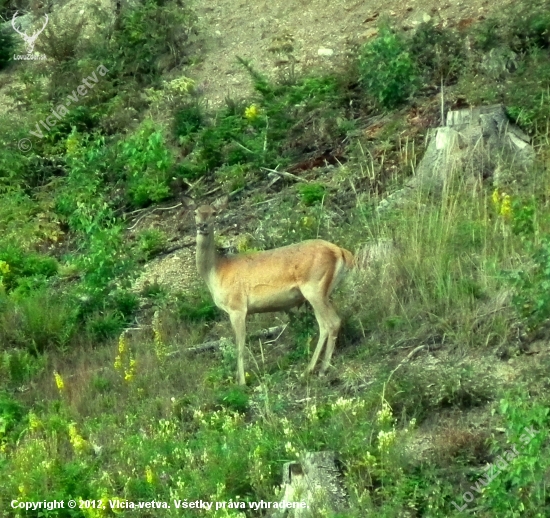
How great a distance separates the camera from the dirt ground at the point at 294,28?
18812 mm

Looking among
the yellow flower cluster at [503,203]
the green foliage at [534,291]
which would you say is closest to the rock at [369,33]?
the yellow flower cluster at [503,203]

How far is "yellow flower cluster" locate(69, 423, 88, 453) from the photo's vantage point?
1140cm

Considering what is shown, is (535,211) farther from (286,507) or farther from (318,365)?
(286,507)

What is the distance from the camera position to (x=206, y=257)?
12.8m

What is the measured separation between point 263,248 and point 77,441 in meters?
4.01

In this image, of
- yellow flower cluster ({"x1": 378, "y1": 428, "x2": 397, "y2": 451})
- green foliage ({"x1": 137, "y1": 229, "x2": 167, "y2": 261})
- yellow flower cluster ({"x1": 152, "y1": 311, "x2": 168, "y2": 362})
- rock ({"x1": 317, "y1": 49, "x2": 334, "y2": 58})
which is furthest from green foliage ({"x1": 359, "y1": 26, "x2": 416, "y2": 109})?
yellow flower cluster ({"x1": 378, "y1": 428, "x2": 397, "y2": 451})

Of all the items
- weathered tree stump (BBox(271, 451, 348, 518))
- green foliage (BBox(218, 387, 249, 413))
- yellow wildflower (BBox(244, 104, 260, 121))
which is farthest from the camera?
yellow wildflower (BBox(244, 104, 260, 121))

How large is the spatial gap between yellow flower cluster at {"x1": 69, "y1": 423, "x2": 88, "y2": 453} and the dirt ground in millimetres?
8304

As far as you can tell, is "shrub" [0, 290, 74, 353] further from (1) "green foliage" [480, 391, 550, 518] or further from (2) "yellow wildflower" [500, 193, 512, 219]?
(1) "green foliage" [480, 391, 550, 518]

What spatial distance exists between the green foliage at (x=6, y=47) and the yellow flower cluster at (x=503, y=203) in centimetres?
1096

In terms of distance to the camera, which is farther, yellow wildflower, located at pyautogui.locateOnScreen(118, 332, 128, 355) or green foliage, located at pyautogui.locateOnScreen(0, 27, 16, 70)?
green foliage, located at pyautogui.locateOnScreen(0, 27, 16, 70)

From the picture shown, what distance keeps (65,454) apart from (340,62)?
889 cm

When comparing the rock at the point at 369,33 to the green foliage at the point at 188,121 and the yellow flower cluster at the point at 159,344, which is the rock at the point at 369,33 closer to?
the green foliage at the point at 188,121

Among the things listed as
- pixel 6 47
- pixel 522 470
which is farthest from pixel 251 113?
pixel 522 470
